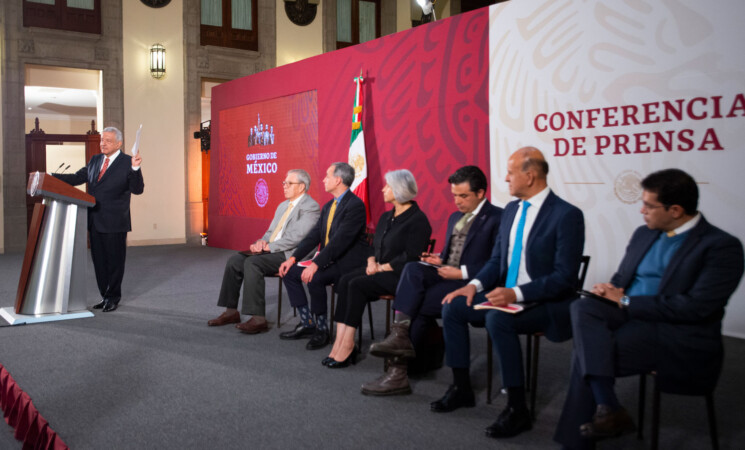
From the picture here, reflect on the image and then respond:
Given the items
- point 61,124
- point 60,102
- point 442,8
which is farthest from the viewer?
point 61,124

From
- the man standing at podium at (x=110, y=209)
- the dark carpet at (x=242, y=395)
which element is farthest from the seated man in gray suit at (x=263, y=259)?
the man standing at podium at (x=110, y=209)

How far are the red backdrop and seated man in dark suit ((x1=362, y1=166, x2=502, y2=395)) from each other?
9.09 ft

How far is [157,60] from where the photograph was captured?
425 inches

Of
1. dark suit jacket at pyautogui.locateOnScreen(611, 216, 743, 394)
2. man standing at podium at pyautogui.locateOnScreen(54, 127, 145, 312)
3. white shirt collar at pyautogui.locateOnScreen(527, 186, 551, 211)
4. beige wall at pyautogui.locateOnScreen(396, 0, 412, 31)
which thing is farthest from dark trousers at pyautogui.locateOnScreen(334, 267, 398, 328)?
beige wall at pyautogui.locateOnScreen(396, 0, 412, 31)

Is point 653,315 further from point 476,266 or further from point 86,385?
point 86,385

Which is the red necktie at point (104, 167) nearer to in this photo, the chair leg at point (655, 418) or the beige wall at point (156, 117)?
the chair leg at point (655, 418)

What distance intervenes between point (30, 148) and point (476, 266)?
32.7ft

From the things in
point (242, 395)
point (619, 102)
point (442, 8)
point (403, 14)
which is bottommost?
point (242, 395)

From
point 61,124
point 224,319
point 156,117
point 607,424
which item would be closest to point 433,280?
point 607,424

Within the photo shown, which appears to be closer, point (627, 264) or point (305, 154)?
point (627, 264)

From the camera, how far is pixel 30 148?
1057 cm

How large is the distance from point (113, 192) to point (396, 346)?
3.19 m

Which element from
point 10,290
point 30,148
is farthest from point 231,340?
point 30,148

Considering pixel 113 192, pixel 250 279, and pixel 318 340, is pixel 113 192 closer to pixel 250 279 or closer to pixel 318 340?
pixel 250 279
